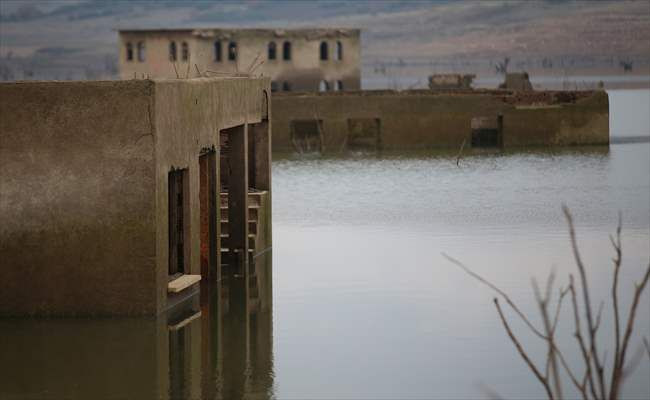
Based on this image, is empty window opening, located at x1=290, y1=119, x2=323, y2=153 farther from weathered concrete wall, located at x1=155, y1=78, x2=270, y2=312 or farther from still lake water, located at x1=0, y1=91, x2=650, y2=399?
weathered concrete wall, located at x1=155, y1=78, x2=270, y2=312

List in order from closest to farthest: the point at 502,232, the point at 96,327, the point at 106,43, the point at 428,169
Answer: the point at 96,327 < the point at 502,232 < the point at 428,169 < the point at 106,43

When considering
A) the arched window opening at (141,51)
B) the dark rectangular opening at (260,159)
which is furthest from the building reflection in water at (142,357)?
the arched window opening at (141,51)

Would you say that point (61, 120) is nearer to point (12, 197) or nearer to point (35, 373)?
point (12, 197)

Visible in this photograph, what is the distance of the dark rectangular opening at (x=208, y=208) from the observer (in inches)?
628

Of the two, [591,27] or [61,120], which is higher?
[591,27]

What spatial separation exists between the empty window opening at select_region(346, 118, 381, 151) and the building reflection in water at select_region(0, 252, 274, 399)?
25.9 meters

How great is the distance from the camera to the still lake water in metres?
11.6

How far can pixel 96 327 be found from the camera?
517 inches

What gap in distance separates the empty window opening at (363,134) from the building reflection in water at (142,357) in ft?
85.1

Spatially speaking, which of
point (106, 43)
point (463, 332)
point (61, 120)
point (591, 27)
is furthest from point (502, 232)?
point (106, 43)

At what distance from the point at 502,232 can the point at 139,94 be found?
8873mm

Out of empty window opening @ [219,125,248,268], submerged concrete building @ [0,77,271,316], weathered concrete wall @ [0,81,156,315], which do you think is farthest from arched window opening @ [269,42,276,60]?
weathered concrete wall @ [0,81,156,315]

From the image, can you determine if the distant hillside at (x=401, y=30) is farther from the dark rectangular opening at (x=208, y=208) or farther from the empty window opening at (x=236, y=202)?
the dark rectangular opening at (x=208, y=208)

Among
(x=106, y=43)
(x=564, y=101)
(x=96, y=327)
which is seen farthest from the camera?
(x=106, y=43)
